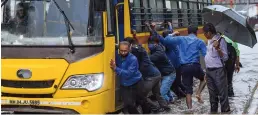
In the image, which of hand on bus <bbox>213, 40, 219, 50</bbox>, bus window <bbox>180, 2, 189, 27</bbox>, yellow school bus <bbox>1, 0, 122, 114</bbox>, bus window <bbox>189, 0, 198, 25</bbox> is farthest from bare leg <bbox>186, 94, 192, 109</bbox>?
bus window <bbox>189, 0, 198, 25</bbox>

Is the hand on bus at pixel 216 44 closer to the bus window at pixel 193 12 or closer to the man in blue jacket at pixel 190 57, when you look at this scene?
the man in blue jacket at pixel 190 57

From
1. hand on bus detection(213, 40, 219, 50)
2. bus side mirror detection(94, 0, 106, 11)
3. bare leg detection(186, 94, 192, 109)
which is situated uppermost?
bus side mirror detection(94, 0, 106, 11)

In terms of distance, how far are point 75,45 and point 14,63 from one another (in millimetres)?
880

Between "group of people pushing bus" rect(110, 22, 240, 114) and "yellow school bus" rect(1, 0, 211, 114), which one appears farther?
"group of people pushing bus" rect(110, 22, 240, 114)

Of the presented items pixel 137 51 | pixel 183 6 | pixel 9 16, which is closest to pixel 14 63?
pixel 9 16

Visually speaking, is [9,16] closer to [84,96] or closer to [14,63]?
[14,63]

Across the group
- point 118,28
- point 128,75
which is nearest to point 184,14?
point 118,28

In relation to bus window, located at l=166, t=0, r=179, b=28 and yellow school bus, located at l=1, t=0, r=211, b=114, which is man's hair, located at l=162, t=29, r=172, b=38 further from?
yellow school bus, located at l=1, t=0, r=211, b=114

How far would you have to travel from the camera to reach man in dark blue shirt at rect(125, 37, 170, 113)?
6.92 metres

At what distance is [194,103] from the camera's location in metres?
8.88

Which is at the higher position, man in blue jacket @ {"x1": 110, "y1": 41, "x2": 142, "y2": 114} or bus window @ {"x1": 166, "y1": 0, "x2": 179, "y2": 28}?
bus window @ {"x1": 166, "y1": 0, "x2": 179, "y2": 28}

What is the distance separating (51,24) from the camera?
6.22 meters

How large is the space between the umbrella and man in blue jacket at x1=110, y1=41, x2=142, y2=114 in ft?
5.95

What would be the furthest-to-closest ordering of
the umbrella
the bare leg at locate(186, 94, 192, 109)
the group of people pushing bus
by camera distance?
the bare leg at locate(186, 94, 192, 109), the umbrella, the group of people pushing bus
